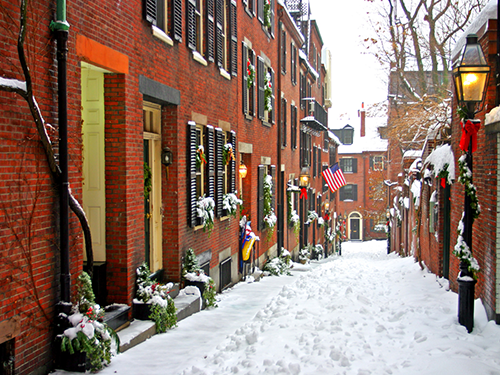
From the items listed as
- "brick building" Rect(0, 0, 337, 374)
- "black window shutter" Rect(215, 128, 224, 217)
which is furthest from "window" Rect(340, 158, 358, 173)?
"black window shutter" Rect(215, 128, 224, 217)

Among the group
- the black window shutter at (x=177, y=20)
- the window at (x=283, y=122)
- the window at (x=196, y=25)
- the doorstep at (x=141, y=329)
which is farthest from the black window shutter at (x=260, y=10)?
the doorstep at (x=141, y=329)

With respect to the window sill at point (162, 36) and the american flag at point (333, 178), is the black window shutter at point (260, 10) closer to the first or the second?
A: the window sill at point (162, 36)

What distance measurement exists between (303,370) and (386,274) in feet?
33.4

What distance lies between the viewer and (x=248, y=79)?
13.7 metres

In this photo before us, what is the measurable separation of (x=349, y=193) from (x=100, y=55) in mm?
51558

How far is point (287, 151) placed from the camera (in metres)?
20.4

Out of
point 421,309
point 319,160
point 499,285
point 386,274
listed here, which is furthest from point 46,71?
point 319,160

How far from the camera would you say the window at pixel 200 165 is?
8.90m

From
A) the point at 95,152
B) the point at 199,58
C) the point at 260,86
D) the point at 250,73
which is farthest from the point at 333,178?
the point at 95,152

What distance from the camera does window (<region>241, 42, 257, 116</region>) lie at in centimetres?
1335

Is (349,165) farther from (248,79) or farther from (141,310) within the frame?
(141,310)

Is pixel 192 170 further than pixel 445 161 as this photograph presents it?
No

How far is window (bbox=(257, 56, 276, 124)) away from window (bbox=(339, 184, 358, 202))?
131 feet

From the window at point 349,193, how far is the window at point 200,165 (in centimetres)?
4654
